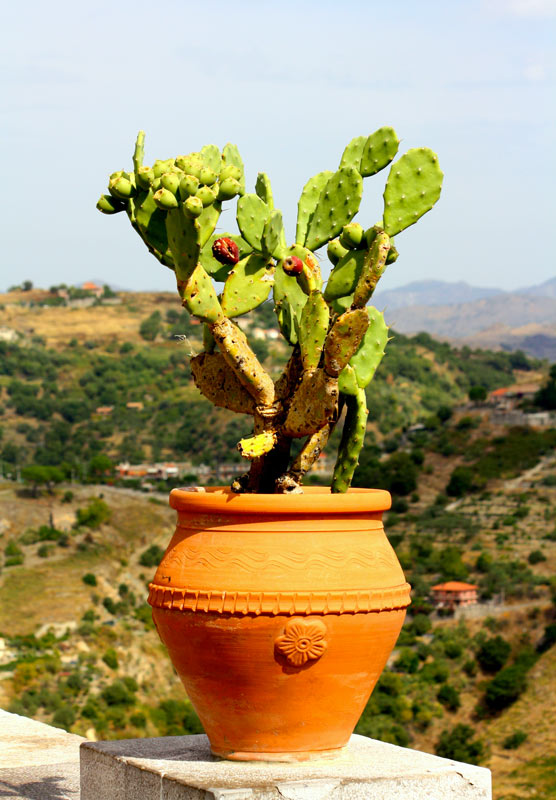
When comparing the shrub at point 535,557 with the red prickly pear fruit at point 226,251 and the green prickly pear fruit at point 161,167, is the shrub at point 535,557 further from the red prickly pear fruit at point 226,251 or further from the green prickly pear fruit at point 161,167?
the green prickly pear fruit at point 161,167

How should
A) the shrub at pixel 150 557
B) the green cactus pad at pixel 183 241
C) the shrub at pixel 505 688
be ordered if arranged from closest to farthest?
1. the green cactus pad at pixel 183 241
2. the shrub at pixel 505 688
3. the shrub at pixel 150 557

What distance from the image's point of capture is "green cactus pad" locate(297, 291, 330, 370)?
10.8ft

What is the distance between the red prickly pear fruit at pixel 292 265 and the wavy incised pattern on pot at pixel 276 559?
86cm

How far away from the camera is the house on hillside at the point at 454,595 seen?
4744cm

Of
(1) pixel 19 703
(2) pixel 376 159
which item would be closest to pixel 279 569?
(2) pixel 376 159

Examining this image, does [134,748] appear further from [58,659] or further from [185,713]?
[58,659]

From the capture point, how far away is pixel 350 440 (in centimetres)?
353

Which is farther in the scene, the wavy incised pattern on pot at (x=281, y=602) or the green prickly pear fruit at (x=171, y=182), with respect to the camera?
the green prickly pear fruit at (x=171, y=182)

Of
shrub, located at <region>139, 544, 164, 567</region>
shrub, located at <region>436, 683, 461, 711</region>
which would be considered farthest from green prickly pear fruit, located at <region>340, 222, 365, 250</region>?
shrub, located at <region>139, 544, 164, 567</region>

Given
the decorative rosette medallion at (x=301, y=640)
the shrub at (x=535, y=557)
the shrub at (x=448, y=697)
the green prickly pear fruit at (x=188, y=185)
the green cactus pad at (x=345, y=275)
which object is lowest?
the shrub at (x=448, y=697)

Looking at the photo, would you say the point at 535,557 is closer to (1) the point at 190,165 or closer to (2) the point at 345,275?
(2) the point at 345,275

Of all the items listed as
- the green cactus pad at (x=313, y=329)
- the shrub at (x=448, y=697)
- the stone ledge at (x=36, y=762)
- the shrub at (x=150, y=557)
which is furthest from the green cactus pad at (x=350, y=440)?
the shrub at (x=150, y=557)

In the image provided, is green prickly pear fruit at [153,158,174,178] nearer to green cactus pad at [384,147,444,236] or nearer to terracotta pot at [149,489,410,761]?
green cactus pad at [384,147,444,236]

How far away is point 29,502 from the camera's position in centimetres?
5772
